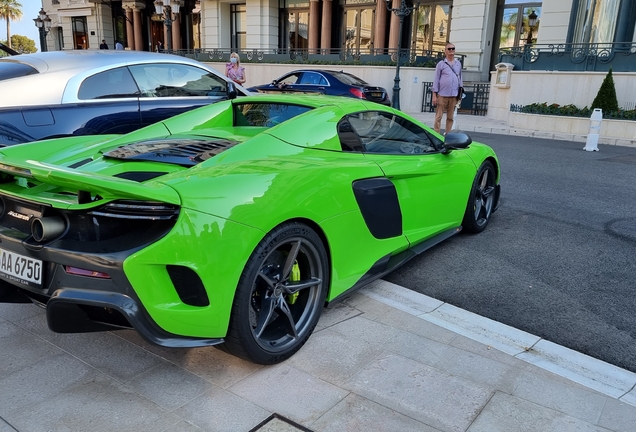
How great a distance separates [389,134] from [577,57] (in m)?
13.9

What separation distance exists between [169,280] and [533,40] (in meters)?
23.2

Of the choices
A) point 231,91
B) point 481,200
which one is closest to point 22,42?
point 231,91

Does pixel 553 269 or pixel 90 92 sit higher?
pixel 90 92

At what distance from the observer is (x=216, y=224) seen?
241 cm

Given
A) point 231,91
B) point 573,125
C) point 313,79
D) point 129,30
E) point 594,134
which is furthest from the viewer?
point 129,30

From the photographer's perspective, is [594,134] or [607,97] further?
[607,97]

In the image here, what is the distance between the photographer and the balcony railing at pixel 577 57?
14461 mm

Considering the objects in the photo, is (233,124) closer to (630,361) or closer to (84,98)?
(84,98)

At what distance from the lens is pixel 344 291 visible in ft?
10.9

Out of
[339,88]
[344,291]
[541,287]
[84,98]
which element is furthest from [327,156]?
[339,88]

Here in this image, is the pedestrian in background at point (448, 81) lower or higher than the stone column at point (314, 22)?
lower

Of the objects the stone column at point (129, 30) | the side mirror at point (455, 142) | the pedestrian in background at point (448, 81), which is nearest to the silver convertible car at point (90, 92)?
the side mirror at point (455, 142)

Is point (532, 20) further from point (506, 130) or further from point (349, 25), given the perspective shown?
point (349, 25)

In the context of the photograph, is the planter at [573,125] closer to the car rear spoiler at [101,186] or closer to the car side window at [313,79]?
the car side window at [313,79]
